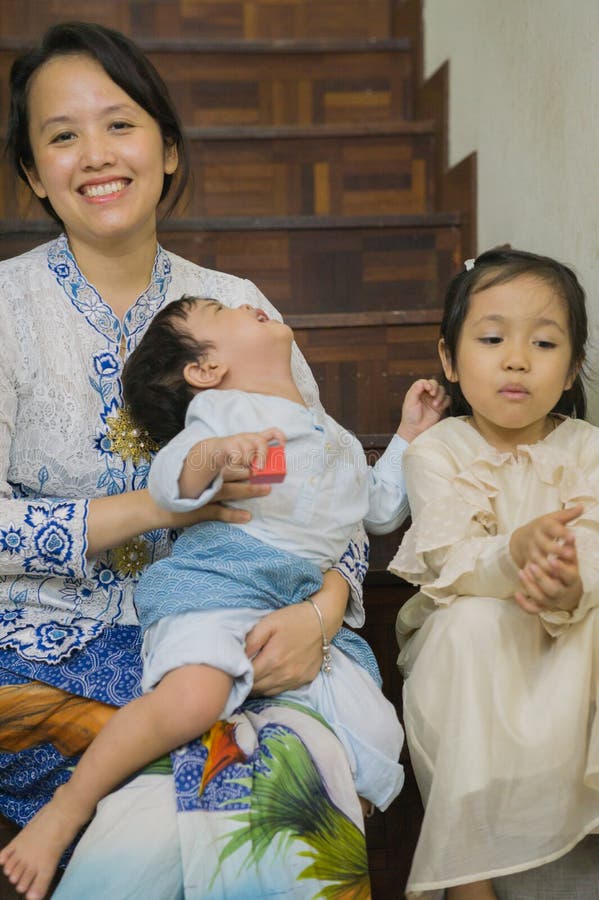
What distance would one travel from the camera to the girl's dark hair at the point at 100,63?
1.54 m

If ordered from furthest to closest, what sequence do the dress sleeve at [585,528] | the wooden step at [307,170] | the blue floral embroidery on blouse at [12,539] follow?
the wooden step at [307,170], the blue floral embroidery on blouse at [12,539], the dress sleeve at [585,528]

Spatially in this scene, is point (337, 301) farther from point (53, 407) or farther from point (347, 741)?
point (347, 741)

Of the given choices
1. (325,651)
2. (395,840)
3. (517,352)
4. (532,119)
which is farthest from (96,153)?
(395,840)

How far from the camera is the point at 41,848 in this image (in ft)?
3.89

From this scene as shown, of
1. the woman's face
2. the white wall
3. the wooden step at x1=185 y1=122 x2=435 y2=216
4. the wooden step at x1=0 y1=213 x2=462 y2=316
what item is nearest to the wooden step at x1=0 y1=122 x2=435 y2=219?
the wooden step at x1=185 y1=122 x2=435 y2=216

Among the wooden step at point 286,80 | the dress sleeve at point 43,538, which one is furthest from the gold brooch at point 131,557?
the wooden step at point 286,80

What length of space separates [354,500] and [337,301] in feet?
3.39

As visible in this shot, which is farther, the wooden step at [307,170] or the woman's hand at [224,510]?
the wooden step at [307,170]

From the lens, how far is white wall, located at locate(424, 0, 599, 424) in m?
1.82

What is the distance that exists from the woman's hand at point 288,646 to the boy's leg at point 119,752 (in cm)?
8

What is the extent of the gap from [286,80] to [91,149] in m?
1.50

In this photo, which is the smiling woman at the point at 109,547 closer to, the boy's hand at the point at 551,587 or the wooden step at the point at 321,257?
the boy's hand at the point at 551,587

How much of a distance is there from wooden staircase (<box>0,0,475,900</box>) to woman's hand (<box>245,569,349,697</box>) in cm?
44

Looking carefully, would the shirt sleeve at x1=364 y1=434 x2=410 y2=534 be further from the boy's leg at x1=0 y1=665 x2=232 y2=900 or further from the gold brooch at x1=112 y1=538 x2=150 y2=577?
the boy's leg at x1=0 y1=665 x2=232 y2=900
